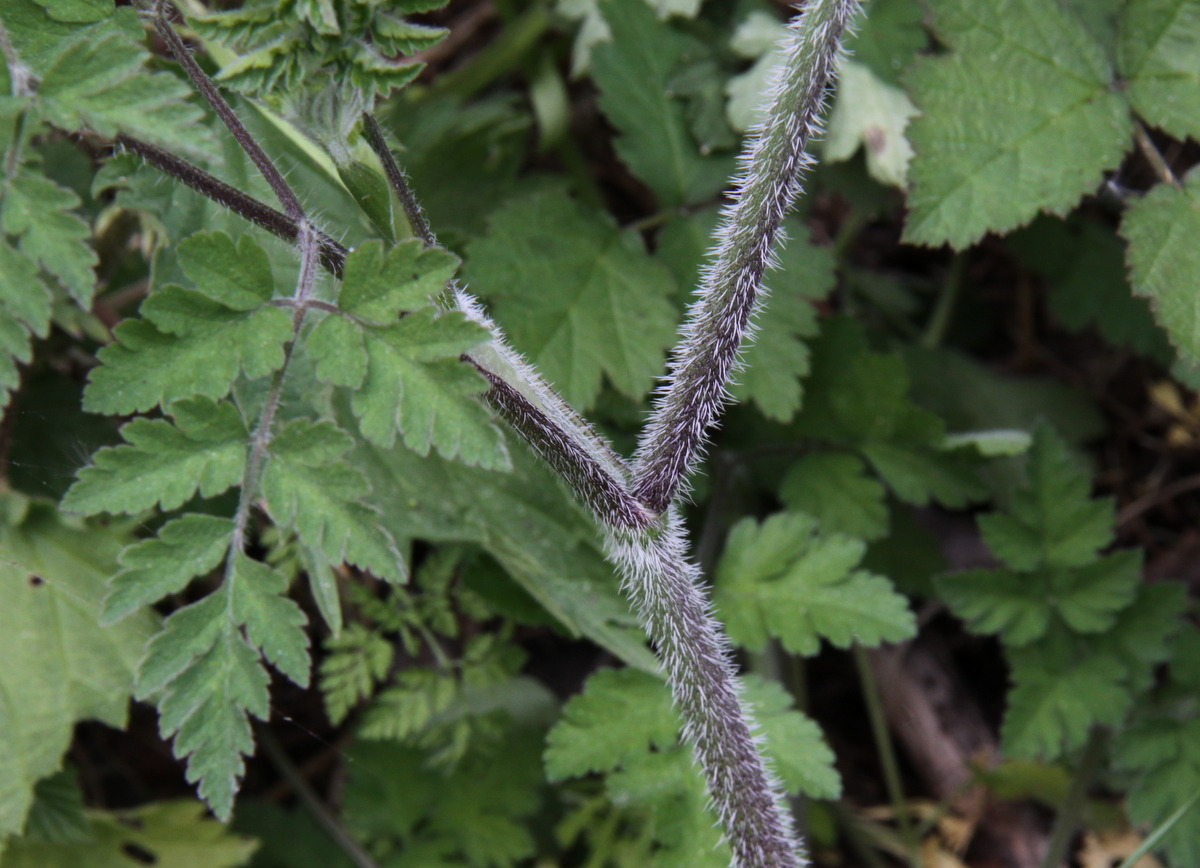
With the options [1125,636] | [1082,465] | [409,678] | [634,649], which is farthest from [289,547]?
[1082,465]

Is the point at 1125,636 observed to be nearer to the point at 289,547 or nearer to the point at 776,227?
the point at 776,227

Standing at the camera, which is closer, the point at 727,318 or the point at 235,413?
the point at 235,413

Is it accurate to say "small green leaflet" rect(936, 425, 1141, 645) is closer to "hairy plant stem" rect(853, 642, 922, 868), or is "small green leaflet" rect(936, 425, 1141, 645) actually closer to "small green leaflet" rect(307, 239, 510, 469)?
"hairy plant stem" rect(853, 642, 922, 868)

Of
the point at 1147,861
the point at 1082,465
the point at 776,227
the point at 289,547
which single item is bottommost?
the point at 1147,861

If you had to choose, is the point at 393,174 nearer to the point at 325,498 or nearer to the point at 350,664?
the point at 325,498

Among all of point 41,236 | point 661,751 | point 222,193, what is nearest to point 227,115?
point 222,193

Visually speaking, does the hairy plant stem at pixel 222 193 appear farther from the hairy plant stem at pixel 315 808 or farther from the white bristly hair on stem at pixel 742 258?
the hairy plant stem at pixel 315 808

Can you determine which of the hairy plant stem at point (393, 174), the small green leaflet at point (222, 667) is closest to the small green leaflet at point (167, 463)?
the small green leaflet at point (222, 667)
